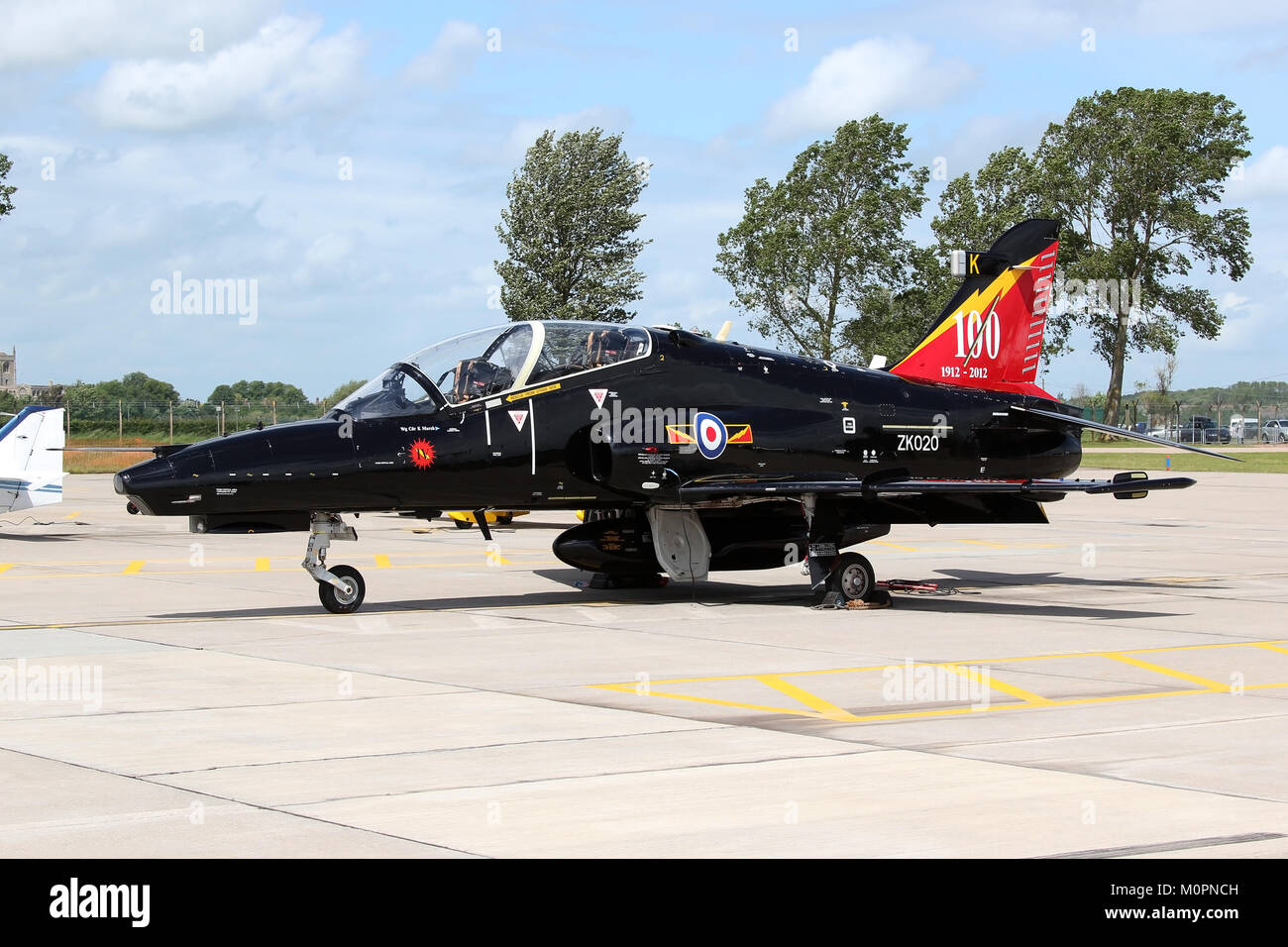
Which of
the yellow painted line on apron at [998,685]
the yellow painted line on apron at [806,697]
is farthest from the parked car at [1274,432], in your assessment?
the yellow painted line on apron at [806,697]

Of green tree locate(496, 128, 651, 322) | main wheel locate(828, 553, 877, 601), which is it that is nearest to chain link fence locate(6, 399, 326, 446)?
green tree locate(496, 128, 651, 322)

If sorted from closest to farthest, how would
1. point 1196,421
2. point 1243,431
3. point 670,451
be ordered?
point 670,451 < point 1243,431 < point 1196,421

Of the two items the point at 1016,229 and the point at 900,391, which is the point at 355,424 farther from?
the point at 1016,229

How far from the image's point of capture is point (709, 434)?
16406 mm

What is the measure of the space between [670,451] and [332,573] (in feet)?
13.7

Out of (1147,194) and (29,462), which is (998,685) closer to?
(29,462)

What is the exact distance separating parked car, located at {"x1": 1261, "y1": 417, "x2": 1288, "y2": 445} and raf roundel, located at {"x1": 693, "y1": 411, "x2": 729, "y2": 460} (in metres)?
109

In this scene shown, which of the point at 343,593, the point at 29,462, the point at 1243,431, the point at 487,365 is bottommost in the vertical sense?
the point at 343,593

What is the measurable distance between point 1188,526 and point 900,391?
1607 cm

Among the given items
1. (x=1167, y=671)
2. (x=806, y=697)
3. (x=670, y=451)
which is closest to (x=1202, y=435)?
(x=670, y=451)

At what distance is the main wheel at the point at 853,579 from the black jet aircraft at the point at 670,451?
2 cm

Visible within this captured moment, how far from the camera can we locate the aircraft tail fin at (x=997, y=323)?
1925 centimetres

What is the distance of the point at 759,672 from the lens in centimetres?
1148

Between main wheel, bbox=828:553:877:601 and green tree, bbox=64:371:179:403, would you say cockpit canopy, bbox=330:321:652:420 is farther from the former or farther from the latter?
green tree, bbox=64:371:179:403
